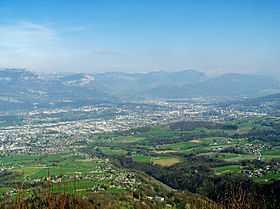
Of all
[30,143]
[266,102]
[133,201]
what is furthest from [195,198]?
[266,102]

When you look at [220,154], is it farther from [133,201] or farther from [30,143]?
[30,143]

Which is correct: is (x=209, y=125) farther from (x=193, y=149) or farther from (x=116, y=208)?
(x=116, y=208)

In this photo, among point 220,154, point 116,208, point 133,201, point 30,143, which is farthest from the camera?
point 30,143

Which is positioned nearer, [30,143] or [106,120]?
[30,143]

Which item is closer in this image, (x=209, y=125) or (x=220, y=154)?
(x=220, y=154)

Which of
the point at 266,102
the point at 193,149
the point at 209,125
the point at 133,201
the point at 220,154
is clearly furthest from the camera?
the point at 266,102

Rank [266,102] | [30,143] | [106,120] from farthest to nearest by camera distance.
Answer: [266,102], [106,120], [30,143]

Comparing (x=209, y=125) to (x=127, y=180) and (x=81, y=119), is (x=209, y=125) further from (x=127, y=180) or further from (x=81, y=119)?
(x=127, y=180)

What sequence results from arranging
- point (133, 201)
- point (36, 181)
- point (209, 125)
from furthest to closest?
point (209, 125), point (36, 181), point (133, 201)

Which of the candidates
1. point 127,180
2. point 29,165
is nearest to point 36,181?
point 127,180
